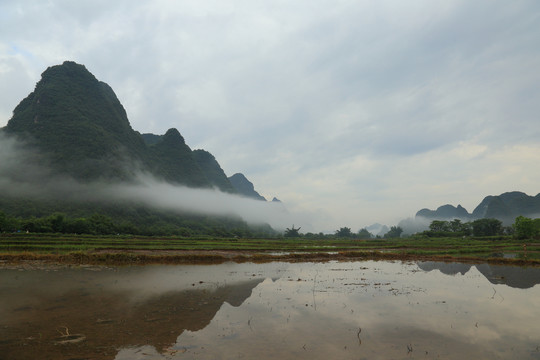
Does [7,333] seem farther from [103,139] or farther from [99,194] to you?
[103,139]

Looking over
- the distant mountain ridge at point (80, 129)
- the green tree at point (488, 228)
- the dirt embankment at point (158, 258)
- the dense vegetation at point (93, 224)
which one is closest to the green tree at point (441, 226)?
the green tree at point (488, 228)

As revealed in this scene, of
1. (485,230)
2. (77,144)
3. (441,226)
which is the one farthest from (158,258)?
(441,226)

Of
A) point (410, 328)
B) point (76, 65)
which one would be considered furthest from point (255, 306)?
point (76, 65)

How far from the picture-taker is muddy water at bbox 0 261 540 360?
20.6 feet

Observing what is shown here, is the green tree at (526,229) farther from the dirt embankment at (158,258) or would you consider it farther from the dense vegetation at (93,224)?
the dense vegetation at (93,224)

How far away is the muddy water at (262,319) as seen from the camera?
6.29m

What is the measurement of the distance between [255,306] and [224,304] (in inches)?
46.7

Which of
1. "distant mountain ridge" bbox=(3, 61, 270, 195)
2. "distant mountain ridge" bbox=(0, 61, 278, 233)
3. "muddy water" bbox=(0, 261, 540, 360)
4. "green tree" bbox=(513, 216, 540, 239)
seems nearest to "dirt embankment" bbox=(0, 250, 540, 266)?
"muddy water" bbox=(0, 261, 540, 360)

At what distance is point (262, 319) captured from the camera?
8.58 m

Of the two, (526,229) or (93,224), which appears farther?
(526,229)

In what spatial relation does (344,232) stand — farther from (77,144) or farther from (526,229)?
(77,144)

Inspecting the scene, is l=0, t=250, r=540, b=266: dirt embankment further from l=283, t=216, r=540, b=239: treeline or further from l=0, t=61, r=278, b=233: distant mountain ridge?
l=0, t=61, r=278, b=233: distant mountain ridge

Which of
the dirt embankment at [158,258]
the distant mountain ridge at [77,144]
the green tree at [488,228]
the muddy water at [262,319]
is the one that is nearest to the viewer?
the muddy water at [262,319]

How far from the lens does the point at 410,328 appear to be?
786cm
